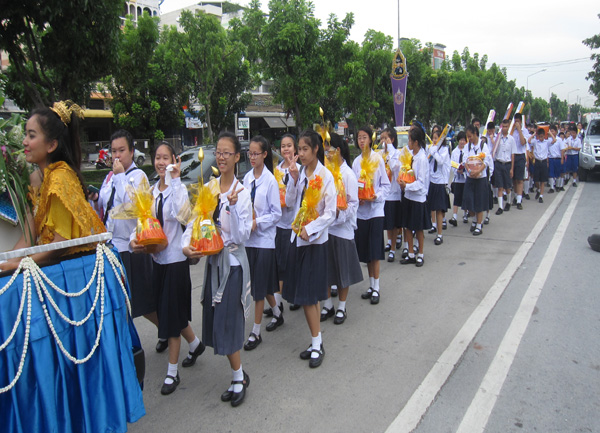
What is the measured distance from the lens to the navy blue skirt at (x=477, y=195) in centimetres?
820

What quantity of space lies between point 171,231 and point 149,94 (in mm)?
13517

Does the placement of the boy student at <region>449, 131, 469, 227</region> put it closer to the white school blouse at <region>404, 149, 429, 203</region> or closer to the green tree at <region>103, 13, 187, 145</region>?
the white school blouse at <region>404, 149, 429, 203</region>

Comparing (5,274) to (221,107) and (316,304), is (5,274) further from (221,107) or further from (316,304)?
(221,107)

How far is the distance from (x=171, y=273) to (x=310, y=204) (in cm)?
118

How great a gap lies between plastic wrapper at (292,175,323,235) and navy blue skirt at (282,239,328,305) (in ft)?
0.64

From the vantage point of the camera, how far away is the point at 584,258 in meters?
6.45

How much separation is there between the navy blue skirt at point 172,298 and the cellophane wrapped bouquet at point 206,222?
0.49 metres

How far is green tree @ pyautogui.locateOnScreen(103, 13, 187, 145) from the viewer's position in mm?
13977

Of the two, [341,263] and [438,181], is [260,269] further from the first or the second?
[438,181]

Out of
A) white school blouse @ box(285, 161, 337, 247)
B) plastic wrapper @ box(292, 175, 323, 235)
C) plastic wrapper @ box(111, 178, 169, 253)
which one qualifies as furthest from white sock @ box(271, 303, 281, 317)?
plastic wrapper @ box(111, 178, 169, 253)

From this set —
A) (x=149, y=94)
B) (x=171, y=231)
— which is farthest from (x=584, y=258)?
(x=149, y=94)

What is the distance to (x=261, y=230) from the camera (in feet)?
12.9

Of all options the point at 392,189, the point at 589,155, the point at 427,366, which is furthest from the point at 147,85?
the point at 589,155

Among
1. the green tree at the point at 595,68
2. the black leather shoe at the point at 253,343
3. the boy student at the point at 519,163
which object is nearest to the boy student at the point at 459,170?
the boy student at the point at 519,163
